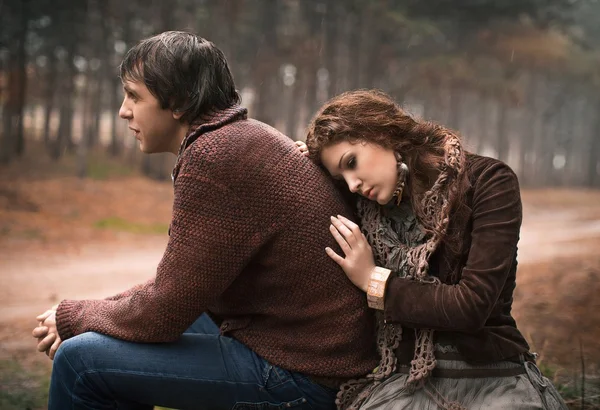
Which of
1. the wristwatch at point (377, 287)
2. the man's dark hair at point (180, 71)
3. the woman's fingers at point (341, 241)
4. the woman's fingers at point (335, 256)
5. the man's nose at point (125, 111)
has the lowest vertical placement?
the wristwatch at point (377, 287)

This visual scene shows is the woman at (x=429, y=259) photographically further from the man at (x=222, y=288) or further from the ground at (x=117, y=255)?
the ground at (x=117, y=255)

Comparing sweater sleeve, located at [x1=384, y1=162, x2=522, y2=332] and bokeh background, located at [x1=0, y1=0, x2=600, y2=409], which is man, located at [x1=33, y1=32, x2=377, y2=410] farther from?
bokeh background, located at [x1=0, y1=0, x2=600, y2=409]

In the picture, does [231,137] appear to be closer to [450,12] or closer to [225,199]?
[225,199]

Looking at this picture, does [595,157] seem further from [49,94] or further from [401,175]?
[401,175]

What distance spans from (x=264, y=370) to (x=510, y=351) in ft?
2.34

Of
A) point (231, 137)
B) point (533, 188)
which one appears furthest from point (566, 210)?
point (231, 137)

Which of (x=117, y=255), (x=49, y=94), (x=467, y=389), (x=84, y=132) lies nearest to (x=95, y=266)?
(x=117, y=255)

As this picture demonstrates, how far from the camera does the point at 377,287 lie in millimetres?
1879

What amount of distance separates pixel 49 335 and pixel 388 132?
1249mm

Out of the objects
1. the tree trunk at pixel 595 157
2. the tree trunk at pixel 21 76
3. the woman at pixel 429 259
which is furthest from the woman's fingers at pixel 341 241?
the tree trunk at pixel 595 157

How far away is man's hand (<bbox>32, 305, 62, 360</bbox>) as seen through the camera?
2.09 metres

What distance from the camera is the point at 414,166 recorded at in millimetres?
1922

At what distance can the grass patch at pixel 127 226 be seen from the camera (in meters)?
7.67

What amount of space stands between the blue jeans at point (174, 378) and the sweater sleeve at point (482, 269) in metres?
0.44
